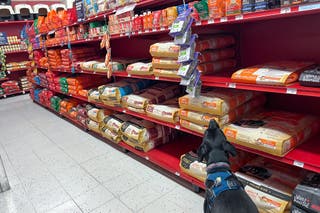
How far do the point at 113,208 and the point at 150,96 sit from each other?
129 cm

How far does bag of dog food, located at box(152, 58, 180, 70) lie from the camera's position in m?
2.25

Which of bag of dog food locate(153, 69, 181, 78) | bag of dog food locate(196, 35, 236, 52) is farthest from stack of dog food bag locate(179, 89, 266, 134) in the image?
bag of dog food locate(196, 35, 236, 52)

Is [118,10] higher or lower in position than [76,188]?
higher

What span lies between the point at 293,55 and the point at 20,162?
3464mm

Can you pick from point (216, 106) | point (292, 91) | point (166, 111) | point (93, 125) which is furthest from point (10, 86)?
point (292, 91)

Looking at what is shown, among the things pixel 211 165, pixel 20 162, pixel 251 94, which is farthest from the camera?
pixel 20 162

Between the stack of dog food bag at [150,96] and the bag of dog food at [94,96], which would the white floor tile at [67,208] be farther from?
the bag of dog food at [94,96]

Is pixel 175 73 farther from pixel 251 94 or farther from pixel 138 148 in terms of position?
pixel 138 148

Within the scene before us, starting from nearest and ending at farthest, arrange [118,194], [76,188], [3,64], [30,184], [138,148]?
[118,194], [76,188], [30,184], [138,148], [3,64]

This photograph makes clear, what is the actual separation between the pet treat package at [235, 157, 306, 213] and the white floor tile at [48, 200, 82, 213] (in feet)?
4.86

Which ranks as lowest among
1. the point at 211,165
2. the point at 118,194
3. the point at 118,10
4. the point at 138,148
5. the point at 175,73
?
the point at 118,194

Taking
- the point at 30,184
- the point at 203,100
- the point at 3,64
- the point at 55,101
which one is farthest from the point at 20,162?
the point at 3,64

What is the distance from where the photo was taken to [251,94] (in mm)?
2160

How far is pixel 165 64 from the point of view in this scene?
2342 mm
